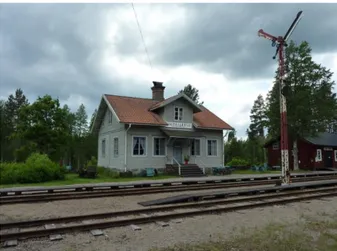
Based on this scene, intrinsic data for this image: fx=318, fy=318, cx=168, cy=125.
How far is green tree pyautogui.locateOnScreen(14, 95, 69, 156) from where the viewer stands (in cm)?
3234

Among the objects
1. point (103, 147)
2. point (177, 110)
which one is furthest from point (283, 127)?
point (103, 147)

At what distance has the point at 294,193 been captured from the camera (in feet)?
42.0

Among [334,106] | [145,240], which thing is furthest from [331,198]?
[334,106]

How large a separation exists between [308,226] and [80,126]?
173 feet

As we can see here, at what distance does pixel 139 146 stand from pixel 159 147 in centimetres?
173

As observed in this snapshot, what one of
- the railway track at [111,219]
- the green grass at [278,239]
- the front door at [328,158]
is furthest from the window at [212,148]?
the green grass at [278,239]

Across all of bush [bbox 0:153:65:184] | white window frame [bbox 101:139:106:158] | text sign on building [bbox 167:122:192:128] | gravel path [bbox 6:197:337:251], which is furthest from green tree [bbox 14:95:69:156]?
gravel path [bbox 6:197:337:251]

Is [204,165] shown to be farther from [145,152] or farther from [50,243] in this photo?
[50,243]

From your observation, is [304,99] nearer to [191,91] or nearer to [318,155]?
[318,155]

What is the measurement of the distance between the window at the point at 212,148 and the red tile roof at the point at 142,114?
1.47 metres

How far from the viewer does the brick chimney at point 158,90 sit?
2978cm

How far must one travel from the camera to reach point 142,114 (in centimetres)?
2547

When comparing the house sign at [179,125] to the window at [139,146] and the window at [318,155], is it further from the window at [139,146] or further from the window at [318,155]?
the window at [318,155]

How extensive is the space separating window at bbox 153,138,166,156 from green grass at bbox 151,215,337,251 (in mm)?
17825
